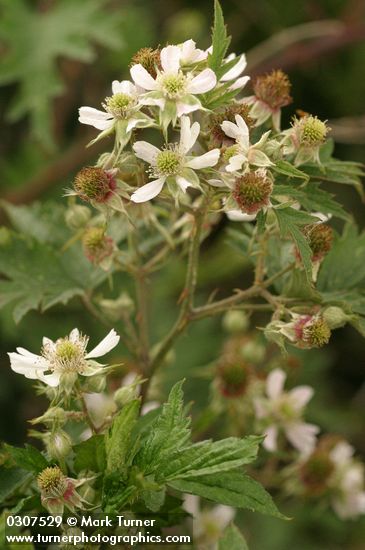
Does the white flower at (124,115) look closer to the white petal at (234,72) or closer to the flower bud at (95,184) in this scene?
the flower bud at (95,184)

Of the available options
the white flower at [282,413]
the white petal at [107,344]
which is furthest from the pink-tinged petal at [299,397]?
the white petal at [107,344]

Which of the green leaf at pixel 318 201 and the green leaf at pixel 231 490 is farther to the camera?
the green leaf at pixel 318 201

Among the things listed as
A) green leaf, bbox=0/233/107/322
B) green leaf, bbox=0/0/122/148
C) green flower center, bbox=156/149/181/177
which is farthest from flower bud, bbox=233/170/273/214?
green leaf, bbox=0/0/122/148

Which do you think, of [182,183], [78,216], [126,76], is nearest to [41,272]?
[78,216]

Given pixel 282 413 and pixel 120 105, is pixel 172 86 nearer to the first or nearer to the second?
pixel 120 105

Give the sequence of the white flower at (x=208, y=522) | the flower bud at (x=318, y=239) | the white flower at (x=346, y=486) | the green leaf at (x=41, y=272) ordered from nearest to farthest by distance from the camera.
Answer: the flower bud at (x=318, y=239) → the green leaf at (x=41, y=272) → the white flower at (x=208, y=522) → the white flower at (x=346, y=486)
